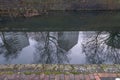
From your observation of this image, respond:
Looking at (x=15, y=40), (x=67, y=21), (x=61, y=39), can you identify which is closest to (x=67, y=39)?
(x=61, y=39)

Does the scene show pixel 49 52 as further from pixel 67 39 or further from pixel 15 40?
pixel 15 40

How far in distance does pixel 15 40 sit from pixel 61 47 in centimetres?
234

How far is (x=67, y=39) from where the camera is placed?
877 cm

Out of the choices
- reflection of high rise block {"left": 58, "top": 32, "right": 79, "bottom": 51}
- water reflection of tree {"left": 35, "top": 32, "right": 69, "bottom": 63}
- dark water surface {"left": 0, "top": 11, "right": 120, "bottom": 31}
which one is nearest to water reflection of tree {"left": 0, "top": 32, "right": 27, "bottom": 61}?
water reflection of tree {"left": 35, "top": 32, "right": 69, "bottom": 63}

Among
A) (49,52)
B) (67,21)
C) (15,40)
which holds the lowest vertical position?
(49,52)

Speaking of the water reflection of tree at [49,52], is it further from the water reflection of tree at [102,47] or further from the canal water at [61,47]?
the water reflection of tree at [102,47]

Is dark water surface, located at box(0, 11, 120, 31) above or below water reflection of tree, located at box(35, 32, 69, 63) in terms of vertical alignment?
above

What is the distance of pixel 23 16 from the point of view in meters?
12.6

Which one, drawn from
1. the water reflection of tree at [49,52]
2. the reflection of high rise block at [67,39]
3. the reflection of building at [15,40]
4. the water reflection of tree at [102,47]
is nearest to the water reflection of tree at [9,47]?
the reflection of building at [15,40]

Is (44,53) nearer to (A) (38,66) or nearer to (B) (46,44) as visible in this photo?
(B) (46,44)

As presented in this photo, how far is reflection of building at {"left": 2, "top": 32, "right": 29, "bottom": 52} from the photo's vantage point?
791 cm

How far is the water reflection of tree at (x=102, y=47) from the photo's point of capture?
23.0 feet

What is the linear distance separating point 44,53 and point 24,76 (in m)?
3.12

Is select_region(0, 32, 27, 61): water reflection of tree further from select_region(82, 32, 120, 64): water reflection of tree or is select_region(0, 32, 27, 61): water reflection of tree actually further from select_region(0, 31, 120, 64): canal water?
select_region(82, 32, 120, 64): water reflection of tree
